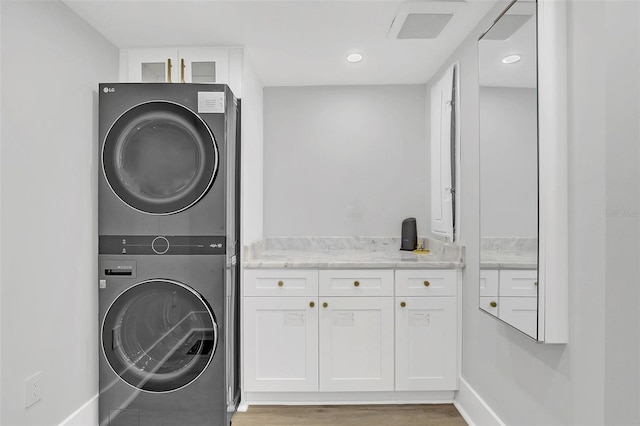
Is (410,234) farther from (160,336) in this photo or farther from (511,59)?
(160,336)

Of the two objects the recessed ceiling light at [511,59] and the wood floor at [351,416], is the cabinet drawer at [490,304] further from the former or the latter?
the recessed ceiling light at [511,59]

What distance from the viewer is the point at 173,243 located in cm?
231

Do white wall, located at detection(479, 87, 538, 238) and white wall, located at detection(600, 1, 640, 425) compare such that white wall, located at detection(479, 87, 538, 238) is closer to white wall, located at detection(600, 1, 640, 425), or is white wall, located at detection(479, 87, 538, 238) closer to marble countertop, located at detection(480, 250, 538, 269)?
marble countertop, located at detection(480, 250, 538, 269)

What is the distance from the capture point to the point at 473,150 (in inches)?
92.5

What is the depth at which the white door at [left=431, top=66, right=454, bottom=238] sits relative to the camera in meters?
2.71

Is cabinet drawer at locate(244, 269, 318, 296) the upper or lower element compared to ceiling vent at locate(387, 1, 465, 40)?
lower

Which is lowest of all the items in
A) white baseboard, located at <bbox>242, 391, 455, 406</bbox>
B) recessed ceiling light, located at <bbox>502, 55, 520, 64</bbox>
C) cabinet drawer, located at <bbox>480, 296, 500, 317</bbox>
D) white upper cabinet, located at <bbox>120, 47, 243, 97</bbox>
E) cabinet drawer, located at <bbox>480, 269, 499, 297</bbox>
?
white baseboard, located at <bbox>242, 391, 455, 406</bbox>

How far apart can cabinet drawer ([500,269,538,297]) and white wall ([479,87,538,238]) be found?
159mm

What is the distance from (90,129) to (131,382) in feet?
4.79

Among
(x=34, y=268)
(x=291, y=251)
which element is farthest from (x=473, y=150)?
(x=34, y=268)

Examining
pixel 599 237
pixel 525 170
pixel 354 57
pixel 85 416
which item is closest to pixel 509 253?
pixel 525 170

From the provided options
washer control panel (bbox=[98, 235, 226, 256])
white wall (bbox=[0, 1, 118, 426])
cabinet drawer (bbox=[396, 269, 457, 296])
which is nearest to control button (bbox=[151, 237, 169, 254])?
washer control panel (bbox=[98, 235, 226, 256])

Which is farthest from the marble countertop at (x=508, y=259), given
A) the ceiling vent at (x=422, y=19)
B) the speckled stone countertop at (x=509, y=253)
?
the ceiling vent at (x=422, y=19)

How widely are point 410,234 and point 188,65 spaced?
202 cm
